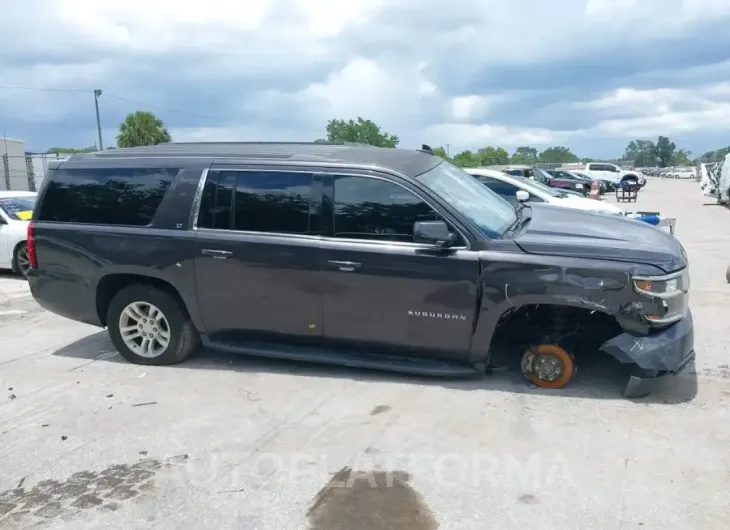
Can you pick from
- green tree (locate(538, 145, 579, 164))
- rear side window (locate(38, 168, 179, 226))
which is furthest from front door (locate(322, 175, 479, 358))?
green tree (locate(538, 145, 579, 164))

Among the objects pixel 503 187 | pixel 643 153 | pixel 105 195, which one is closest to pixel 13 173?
pixel 503 187

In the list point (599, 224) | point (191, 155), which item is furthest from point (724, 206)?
point (191, 155)

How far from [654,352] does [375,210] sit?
229cm

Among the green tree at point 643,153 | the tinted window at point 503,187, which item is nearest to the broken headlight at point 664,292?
the tinted window at point 503,187

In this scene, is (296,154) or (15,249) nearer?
(296,154)

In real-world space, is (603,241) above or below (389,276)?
above

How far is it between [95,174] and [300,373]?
8.59 feet

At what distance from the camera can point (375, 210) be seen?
5332 millimetres

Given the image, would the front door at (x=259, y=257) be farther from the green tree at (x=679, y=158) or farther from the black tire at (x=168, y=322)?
the green tree at (x=679, y=158)

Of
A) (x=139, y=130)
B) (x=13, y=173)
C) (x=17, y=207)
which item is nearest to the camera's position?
(x=17, y=207)

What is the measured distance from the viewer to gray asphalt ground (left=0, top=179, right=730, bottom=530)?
3.65 m

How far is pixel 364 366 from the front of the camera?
17.8ft

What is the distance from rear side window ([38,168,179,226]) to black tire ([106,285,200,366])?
2.10 feet

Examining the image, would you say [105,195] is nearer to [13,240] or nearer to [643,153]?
[13,240]
